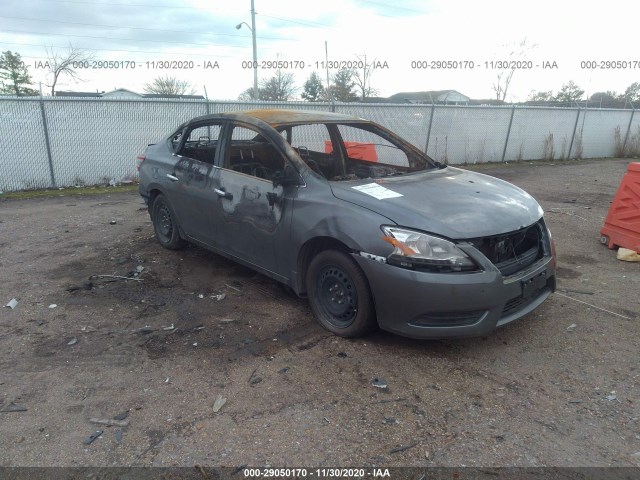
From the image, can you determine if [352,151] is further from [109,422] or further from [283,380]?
[109,422]

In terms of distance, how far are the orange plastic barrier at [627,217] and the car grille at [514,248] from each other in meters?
2.64

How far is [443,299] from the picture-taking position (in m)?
3.12

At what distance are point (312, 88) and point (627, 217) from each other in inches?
1921

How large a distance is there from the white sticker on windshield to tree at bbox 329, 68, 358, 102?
4026 cm

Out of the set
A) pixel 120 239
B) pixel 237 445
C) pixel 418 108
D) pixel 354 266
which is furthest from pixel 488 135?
pixel 237 445

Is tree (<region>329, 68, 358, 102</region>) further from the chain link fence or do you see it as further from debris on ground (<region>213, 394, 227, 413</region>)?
debris on ground (<region>213, 394, 227, 413</region>)

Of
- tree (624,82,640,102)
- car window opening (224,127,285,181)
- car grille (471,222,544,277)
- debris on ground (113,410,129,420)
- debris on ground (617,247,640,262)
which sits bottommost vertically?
debris on ground (113,410,129,420)

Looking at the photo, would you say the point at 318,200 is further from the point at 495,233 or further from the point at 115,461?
the point at 115,461

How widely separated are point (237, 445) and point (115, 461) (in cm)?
62

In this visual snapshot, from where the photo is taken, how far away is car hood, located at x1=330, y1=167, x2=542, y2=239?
129 inches

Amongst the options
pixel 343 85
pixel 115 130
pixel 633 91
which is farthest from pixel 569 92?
pixel 115 130

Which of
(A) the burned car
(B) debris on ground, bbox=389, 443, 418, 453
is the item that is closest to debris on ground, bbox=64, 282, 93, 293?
(A) the burned car

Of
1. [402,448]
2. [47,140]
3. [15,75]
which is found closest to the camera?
[402,448]

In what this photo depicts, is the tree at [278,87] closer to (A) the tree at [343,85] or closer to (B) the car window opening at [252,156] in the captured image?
(A) the tree at [343,85]
